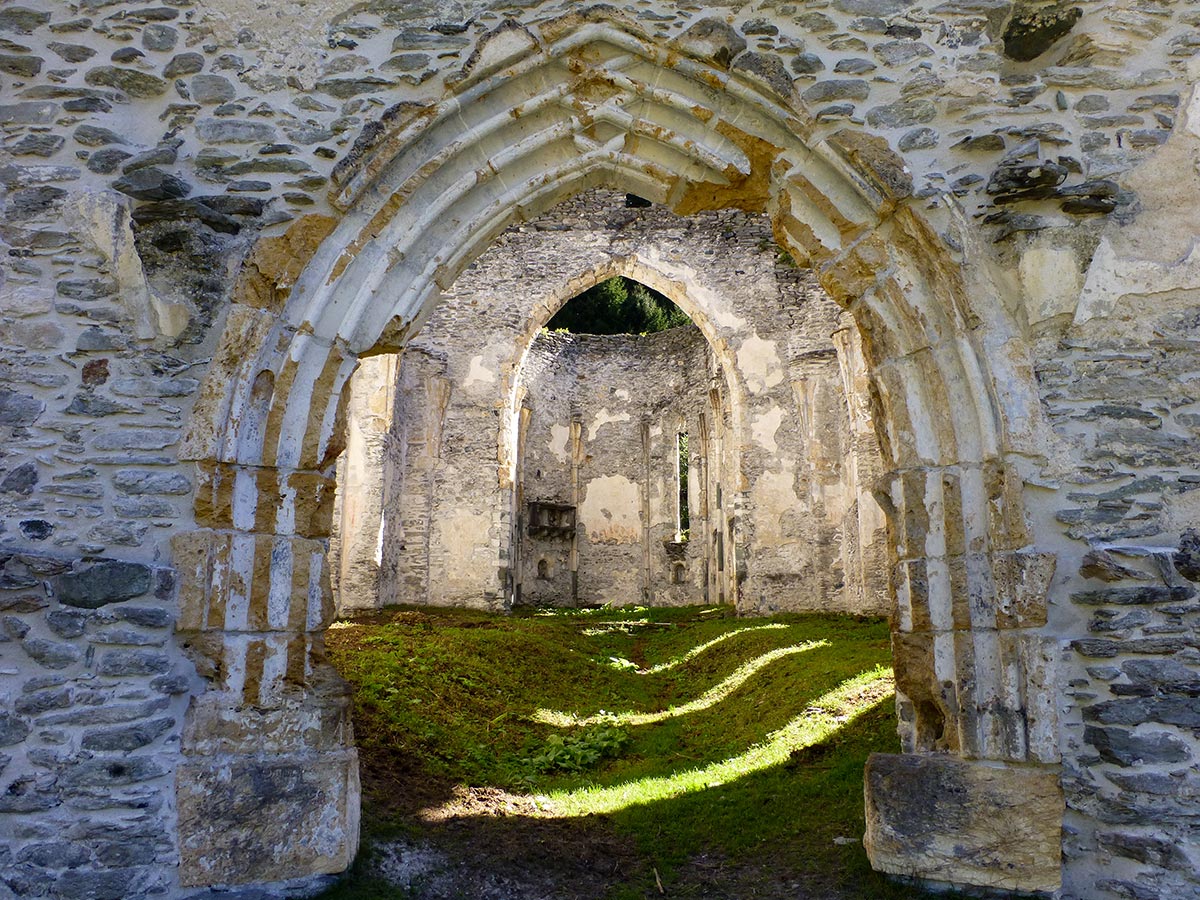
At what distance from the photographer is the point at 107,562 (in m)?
3.28

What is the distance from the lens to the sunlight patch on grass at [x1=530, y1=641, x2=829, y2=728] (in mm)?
6995

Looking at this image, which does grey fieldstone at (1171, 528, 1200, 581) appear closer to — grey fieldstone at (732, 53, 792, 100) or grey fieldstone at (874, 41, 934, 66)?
grey fieldstone at (874, 41, 934, 66)

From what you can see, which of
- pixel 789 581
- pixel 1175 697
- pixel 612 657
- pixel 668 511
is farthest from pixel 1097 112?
pixel 668 511

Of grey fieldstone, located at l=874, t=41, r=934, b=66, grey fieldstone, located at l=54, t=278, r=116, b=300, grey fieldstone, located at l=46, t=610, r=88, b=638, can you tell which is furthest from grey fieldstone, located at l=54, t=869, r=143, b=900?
grey fieldstone, located at l=874, t=41, r=934, b=66

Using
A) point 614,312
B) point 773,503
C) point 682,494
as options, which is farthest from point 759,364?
point 614,312

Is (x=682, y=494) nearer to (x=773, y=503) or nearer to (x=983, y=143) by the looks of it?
(x=773, y=503)

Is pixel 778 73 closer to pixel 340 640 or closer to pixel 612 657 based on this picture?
pixel 340 640

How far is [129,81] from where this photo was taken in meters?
3.70

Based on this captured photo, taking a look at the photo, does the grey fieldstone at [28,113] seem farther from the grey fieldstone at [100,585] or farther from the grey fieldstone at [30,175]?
the grey fieldstone at [100,585]

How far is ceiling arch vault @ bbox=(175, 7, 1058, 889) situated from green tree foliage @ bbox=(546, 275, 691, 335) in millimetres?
18300

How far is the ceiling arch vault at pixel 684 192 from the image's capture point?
337 centimetres

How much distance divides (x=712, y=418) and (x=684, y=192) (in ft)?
40.9

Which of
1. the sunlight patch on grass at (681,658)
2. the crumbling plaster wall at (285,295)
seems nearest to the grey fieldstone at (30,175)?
the crumbling plaster wall at (285,295)

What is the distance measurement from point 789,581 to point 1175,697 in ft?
30.9
